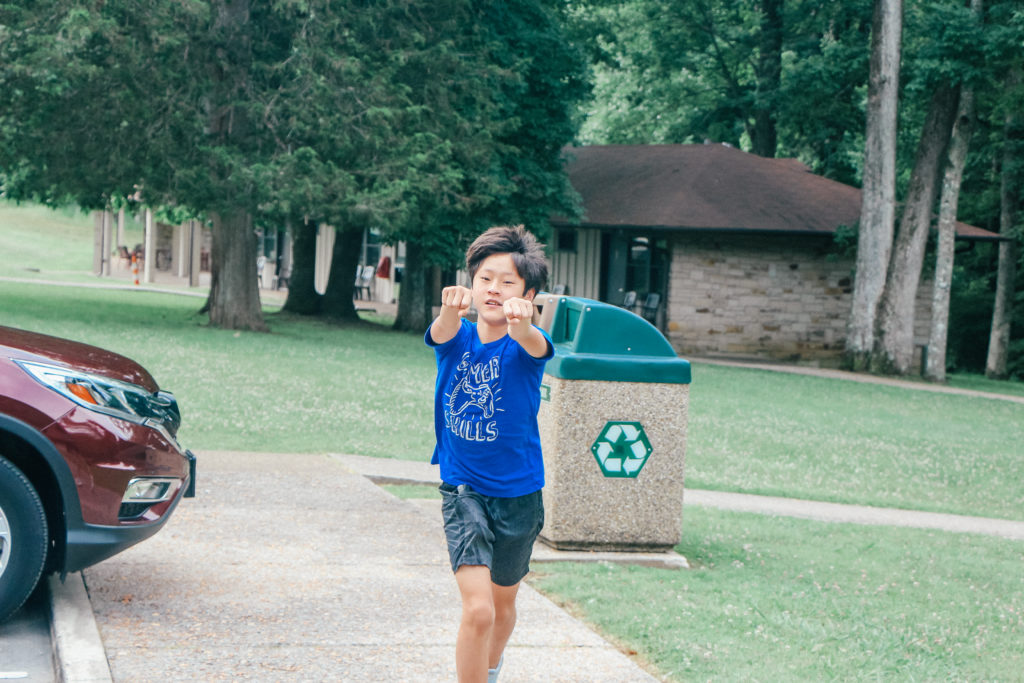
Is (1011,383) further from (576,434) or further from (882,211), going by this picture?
(576,434)

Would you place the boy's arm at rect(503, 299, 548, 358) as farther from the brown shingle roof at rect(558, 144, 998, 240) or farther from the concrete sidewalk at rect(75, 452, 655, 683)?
the brown shingle roof at rect(558, 144, 998, 240)

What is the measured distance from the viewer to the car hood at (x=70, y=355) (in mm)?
5184

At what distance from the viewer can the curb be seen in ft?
14.1

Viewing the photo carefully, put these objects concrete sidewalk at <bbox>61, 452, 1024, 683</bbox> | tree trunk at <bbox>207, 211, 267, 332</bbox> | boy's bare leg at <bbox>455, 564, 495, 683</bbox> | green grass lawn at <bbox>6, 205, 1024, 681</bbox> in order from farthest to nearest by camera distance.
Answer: tree trunk at <bbox>207, 211, 267, 332</bbox>, green grass lawn at <bbox>6, 205, 1024, 681</bbox>, concrete sidewalk at <bbox>61, 452, 1024, 683</bbox>, boy's bare leg at <bbox>455, 564, 495, 683</bbox>

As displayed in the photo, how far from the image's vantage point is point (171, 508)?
5324 millimetres

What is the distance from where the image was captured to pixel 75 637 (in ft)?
15.4

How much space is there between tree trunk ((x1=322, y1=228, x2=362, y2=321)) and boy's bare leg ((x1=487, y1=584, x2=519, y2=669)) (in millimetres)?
26321

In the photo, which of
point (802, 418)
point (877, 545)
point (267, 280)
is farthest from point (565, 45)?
point (267, 280)

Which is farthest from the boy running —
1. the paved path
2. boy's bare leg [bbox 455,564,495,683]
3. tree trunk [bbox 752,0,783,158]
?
tree trunk [bbox 752,0,783,158]

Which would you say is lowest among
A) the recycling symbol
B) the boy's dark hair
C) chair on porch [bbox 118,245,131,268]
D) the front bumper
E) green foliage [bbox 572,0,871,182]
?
the front bumper

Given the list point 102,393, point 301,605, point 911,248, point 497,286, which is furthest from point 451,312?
point 911,248

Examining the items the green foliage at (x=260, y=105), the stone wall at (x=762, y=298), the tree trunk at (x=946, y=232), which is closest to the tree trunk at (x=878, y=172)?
the tree trunk at (x=946, y=232)

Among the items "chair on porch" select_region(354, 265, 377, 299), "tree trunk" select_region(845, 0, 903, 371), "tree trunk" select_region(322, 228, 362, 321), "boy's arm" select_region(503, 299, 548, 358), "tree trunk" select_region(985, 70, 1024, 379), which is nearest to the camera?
"boy's arm" select_region(503, 299, 548, 358)

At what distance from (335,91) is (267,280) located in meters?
26.0
